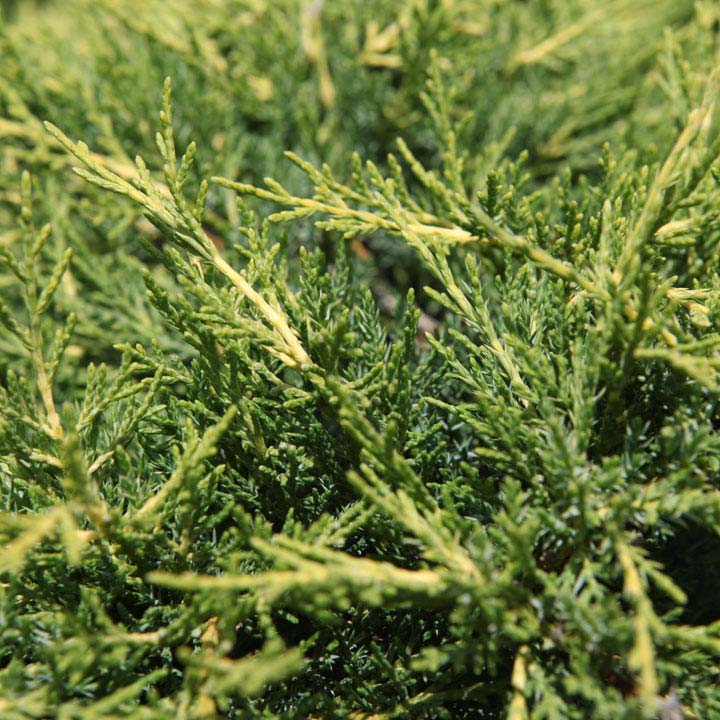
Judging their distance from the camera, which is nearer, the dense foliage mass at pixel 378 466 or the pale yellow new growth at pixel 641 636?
the pale yellow new growth at pixel 641 636

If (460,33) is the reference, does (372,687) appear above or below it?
below

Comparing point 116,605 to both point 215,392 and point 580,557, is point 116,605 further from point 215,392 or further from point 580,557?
point 580,557

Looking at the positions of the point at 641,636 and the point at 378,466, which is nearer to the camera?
the point at 641,636

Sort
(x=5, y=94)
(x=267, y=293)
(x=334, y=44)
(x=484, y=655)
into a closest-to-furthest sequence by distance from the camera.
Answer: (x=484, y=655) → (x=267, y=293) → (x=5, y=94) → (x=334, y=44)

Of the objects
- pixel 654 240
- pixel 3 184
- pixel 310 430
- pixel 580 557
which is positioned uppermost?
pixel 3 184

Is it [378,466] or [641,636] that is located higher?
[378,466]

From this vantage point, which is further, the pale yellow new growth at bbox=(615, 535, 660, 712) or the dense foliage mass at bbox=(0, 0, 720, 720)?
the dense foliage mass at bbox=(0, 0, 720, 720)

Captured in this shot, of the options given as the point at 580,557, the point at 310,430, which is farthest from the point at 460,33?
the point at 580,557

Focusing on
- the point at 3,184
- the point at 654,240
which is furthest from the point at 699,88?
the point at 3,184

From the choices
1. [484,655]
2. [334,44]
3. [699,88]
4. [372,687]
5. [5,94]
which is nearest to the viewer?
[484,655]

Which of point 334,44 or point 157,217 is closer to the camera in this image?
point 157,217
